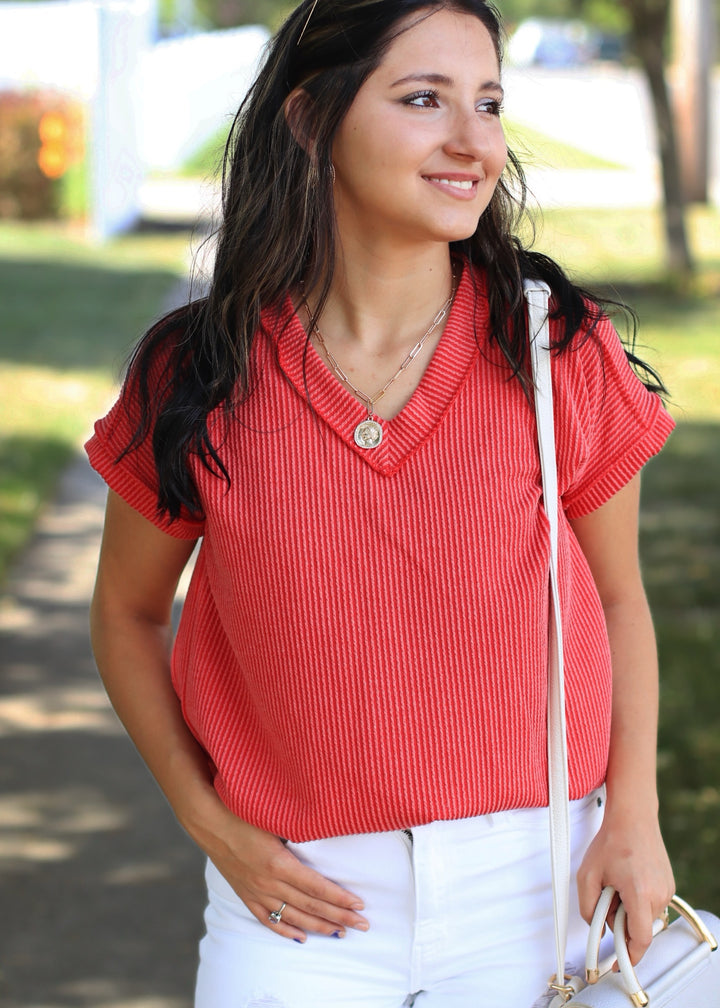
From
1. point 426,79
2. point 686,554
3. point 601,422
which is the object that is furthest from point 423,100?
point 686,554

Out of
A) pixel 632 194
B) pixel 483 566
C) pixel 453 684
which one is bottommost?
Answer: pixel 632 194

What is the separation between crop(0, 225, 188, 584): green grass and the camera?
296 inches

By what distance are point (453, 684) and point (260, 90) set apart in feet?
2.94

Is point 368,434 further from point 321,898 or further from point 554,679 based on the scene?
point 321,898

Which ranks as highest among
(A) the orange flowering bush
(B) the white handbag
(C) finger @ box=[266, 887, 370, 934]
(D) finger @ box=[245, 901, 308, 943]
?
(B) the white handbag

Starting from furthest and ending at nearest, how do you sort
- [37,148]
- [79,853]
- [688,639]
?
[37,148] → [688,639] → [79,853]

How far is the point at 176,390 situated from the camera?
195cm

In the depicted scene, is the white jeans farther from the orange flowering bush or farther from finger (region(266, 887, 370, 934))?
the orange flowering bush

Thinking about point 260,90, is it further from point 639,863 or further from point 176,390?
point 639,863

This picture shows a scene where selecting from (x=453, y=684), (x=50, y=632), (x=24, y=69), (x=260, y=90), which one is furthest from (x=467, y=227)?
(x=24, y=69)

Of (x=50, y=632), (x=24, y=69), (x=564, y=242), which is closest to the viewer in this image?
(x=50, y=632)

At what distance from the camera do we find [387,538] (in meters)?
1.80

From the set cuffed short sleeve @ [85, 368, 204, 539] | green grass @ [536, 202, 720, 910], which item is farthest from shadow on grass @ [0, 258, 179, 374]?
cuffed short sleeve @ [85, 368, 204, 539]

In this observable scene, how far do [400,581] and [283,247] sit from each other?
1.78 feet
